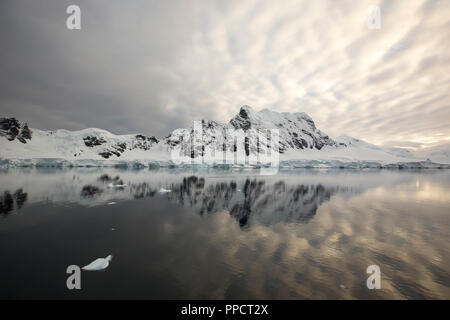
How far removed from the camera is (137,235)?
1256cm

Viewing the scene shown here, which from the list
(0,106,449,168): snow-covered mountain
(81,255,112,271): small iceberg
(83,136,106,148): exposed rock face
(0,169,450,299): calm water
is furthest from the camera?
(83,136,106,148): exposed rock face

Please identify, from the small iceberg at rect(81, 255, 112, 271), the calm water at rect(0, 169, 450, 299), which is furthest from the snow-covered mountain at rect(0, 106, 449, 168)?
the small iceberg at rect(81, 255, 112, 271)

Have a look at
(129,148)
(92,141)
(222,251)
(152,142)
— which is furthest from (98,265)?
(152,142)

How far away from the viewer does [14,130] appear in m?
130

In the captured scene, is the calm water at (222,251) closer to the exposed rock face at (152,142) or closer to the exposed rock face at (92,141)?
the exposed rock face at (152,142)

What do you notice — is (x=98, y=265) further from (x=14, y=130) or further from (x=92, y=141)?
(x=14, y=130)

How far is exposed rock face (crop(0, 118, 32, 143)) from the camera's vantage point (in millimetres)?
126938

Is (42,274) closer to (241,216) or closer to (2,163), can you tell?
(241,216)

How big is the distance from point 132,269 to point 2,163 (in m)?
114

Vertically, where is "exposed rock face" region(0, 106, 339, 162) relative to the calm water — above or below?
above

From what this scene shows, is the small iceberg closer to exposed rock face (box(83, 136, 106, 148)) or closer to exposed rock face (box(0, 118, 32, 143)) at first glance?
exposed rock face (box(83, 136, 106, 148))

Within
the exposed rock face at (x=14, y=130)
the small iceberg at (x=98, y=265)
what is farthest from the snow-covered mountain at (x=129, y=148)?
the small iceberg at (x=98, y=265)

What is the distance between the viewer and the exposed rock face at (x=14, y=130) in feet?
416
